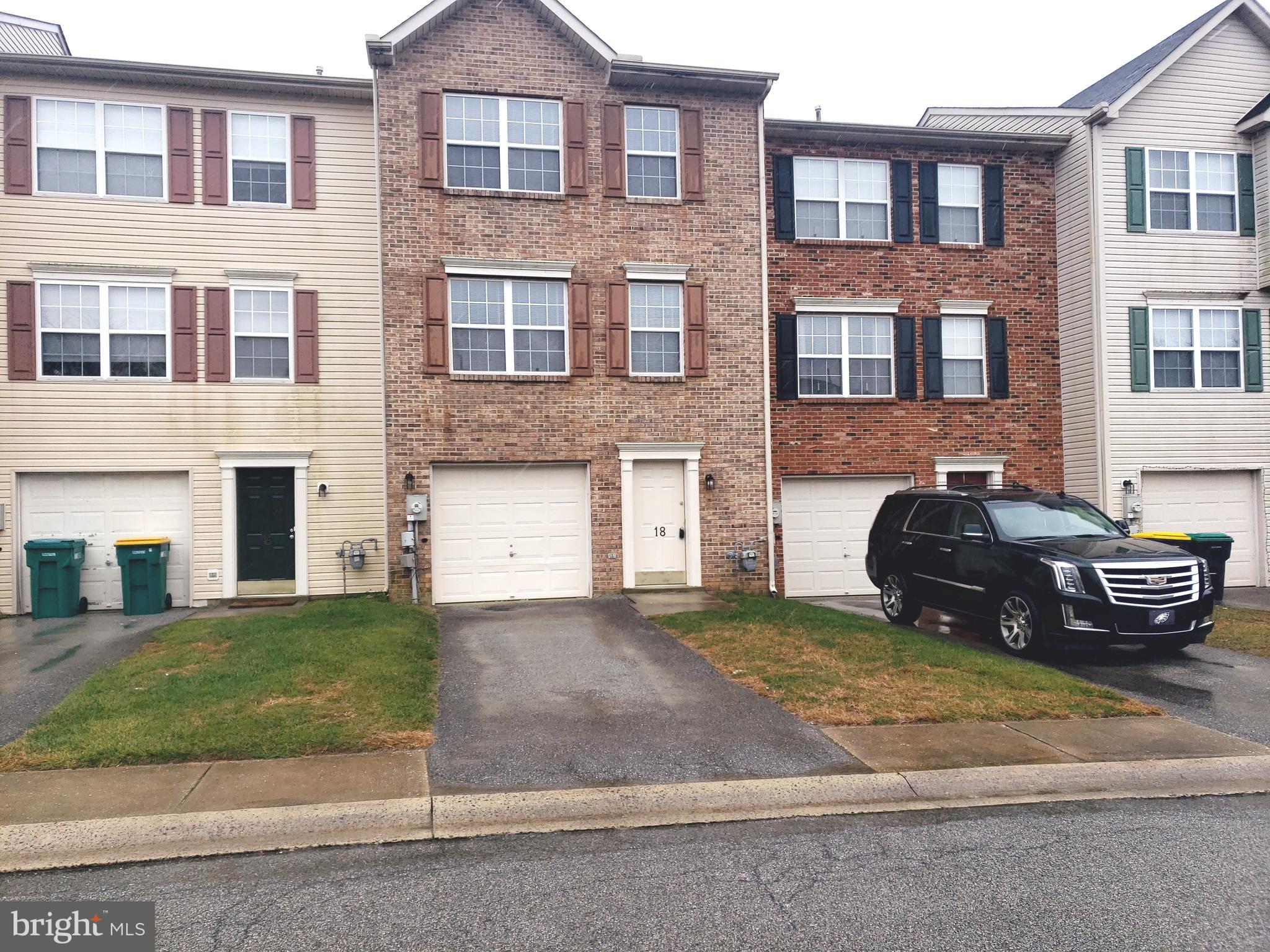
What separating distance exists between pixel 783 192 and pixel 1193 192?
8.11 metres

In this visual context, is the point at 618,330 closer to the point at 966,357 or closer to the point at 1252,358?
the point at 966,357

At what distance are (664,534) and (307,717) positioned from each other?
29.0ft

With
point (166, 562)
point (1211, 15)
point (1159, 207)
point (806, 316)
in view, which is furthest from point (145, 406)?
point (1211, 15)

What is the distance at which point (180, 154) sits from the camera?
575 inches

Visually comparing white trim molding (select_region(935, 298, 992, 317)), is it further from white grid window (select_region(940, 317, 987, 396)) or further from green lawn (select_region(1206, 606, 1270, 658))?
green lawn (select_region(1206, 606, 1270, 658))

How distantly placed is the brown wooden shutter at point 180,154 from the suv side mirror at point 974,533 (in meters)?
12.9

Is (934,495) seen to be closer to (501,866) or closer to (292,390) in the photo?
(501,866)

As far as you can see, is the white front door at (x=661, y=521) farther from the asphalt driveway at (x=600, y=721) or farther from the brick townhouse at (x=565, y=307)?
the asphalt driveway at (x=600, y=721)

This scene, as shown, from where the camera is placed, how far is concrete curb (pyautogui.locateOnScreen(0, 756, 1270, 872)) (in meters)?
5.03

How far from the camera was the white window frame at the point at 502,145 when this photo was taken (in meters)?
14.8

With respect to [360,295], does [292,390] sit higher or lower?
Answer: lower

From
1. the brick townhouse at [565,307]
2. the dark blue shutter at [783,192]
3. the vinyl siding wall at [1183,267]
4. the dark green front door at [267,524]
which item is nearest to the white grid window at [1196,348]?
the vinyl siding wall at [1183,267]

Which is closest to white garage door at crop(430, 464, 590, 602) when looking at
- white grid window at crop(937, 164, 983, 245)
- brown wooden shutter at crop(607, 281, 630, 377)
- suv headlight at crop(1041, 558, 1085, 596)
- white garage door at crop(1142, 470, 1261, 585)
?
brown wooden shutter at crop(607, 281, 630, 377)

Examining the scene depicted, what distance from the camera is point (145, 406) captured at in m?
14.5
